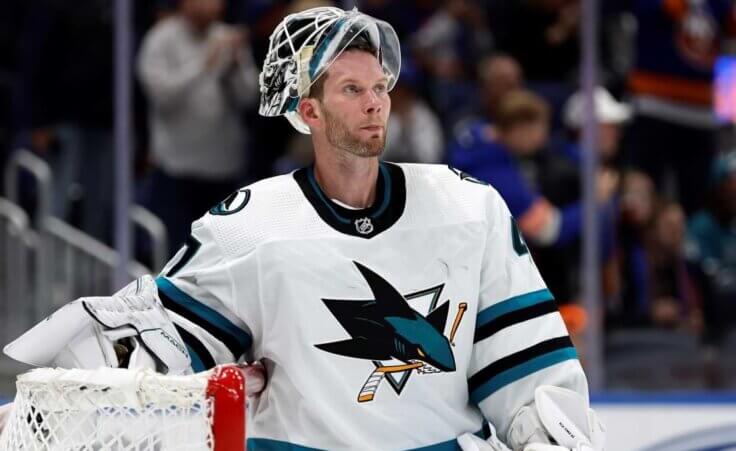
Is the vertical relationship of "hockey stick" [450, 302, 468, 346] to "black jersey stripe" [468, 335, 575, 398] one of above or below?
above

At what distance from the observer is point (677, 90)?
4332mm

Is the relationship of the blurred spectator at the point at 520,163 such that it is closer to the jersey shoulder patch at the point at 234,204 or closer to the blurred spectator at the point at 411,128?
the blurred spectator at the point at 411,128

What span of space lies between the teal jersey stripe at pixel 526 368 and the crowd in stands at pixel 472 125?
81.6 inches

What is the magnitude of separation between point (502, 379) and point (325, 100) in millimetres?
483

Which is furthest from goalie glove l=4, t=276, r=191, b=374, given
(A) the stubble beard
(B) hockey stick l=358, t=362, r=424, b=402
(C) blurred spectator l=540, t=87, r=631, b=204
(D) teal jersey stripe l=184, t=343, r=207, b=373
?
(C) blurred spectator l=540, t=87, r=631, b=204

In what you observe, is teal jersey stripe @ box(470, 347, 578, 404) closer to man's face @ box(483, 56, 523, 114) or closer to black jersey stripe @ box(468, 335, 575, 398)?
black jersey stripe @ box(468, 335, 575, 398)

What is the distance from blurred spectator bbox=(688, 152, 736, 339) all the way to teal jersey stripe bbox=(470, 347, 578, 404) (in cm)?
226

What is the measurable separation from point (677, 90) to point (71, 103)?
6.17 feet

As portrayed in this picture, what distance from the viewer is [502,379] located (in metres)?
2.01

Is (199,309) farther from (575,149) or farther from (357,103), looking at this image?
(575,149)

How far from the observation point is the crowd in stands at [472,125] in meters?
4.11

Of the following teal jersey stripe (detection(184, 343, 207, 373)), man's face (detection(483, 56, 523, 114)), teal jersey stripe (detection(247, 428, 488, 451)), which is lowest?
teal jersey stripe (detection(247, 428, 488, 451))

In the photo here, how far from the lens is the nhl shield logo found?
198cm

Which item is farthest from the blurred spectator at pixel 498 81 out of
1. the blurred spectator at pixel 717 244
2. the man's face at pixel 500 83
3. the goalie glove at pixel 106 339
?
the goalie glove at pixel 106 339
